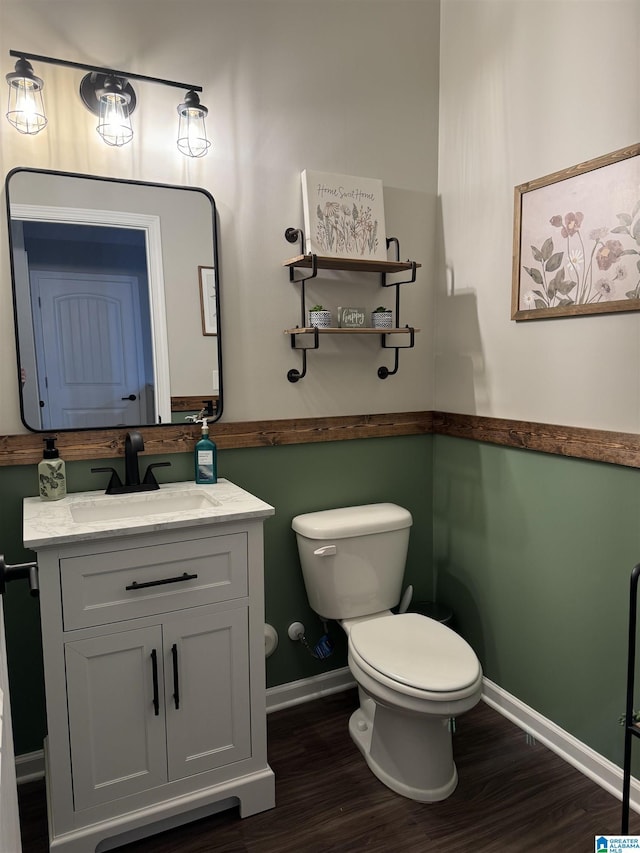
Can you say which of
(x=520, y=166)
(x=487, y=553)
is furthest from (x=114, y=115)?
(x=487, y=553)

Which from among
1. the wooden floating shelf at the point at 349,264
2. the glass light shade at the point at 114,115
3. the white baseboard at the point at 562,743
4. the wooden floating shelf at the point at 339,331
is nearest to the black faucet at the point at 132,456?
the wooden floating shelf at the point at 339,331

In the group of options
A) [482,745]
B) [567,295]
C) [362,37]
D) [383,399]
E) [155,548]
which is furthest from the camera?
[383,399]

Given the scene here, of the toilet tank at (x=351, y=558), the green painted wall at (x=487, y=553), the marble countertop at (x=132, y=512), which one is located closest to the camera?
the marble countertop at (x=132, y=512)

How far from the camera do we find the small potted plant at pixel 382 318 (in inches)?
89.4

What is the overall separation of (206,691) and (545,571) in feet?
3.90

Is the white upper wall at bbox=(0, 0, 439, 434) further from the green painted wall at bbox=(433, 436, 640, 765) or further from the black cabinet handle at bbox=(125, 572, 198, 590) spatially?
the black cabinet handle at bbox=(125, 572, 198, 590)

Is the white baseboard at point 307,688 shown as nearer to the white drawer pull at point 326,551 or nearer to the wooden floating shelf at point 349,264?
the white drawer pull at point 326,551

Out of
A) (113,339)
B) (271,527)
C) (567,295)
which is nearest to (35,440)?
(113,339)

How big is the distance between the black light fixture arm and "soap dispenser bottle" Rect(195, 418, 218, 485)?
1.09m

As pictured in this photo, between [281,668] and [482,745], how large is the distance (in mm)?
779

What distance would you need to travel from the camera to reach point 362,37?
2.23m

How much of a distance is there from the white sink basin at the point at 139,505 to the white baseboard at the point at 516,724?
831 mm

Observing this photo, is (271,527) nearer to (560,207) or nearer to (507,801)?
(507,801)

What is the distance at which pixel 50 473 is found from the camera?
179cm
